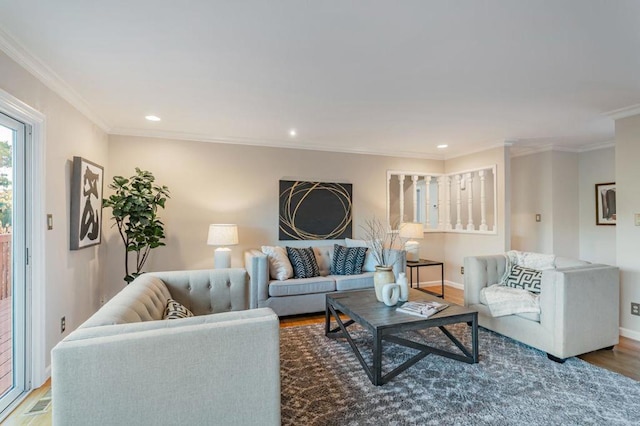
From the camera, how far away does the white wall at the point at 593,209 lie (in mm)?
4777

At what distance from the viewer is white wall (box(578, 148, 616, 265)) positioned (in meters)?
4.78

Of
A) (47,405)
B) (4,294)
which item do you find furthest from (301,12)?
(47,405)

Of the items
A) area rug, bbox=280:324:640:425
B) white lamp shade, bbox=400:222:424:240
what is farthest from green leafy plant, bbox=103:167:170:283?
white lamp shade, bbox=400:222:424:240

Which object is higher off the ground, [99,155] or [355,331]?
[99,155]

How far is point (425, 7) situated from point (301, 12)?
2.12 ft

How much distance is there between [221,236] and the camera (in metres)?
3.88

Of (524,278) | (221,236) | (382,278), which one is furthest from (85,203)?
(524,278)

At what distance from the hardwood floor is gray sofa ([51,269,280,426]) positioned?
3.94ft

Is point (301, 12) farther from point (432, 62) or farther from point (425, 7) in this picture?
point (432, 62)

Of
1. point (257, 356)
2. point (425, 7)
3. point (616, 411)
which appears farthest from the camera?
point (616, 411)

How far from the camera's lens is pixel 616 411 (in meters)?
1.93

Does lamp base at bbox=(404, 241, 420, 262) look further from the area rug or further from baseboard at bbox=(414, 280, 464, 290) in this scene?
the area rug

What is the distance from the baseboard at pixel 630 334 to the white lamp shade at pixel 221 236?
14.3ft

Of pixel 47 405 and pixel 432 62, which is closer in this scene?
pixel 47 405
